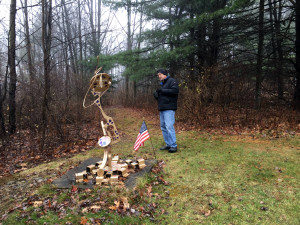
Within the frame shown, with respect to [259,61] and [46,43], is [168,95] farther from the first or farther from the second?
[259,61]

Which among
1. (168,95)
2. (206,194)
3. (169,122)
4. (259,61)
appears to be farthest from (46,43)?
(259,61)

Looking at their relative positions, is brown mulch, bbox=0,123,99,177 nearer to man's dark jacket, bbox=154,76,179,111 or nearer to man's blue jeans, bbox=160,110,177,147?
man's blue jeans, bbox=160,110,177,147

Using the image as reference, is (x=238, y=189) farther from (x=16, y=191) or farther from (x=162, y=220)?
(x=16, y=191)

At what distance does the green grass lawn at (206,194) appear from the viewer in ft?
9.62

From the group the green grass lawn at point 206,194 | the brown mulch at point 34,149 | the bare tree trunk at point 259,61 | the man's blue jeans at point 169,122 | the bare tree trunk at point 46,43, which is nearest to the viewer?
the green grass lawn at point 206,194

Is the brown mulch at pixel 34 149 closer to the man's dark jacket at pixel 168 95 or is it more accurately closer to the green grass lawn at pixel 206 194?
the green grass lawn at pixel 206 194

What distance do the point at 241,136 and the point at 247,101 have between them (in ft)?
7.91

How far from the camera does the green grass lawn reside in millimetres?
2934

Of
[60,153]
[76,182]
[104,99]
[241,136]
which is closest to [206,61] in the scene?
[241,136]

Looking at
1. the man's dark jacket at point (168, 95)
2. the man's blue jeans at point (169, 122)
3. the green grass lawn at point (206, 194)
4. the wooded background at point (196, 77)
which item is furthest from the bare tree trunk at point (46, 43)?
the man's blue jeans at point (169, 122)

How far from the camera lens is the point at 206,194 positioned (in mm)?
3525

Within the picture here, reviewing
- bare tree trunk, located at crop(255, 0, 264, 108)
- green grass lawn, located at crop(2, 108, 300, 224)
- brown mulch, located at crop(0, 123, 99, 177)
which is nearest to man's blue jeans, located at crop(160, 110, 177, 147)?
green grass lawn, located at crop(2, 108, 300, 224)

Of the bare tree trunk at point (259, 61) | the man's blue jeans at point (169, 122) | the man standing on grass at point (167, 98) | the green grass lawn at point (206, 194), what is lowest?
the green grass lawn at point (206, 194)

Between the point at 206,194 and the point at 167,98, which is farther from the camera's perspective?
the point at 167,98
